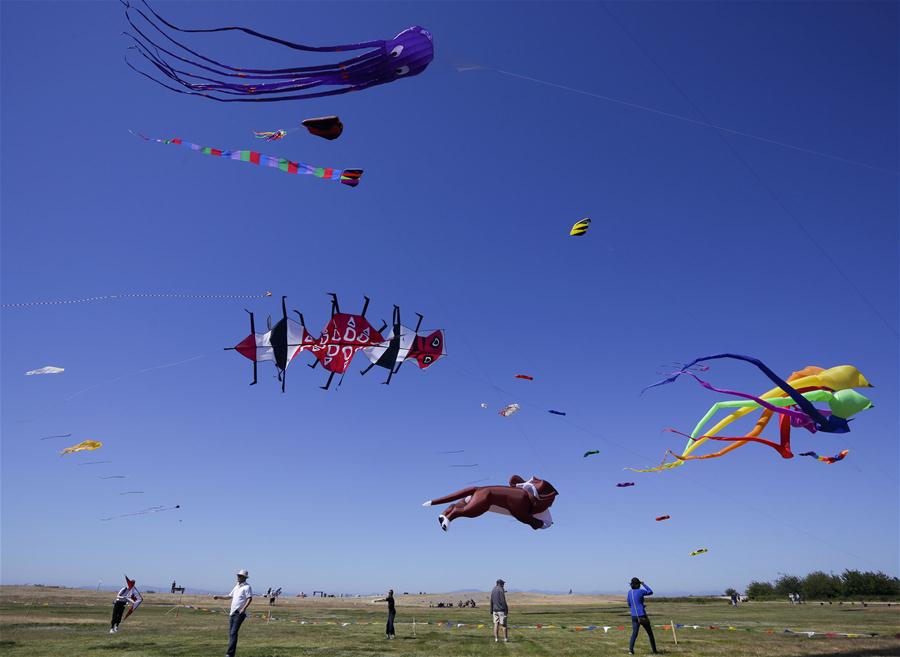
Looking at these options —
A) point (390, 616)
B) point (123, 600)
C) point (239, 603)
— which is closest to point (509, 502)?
point (390, 616)

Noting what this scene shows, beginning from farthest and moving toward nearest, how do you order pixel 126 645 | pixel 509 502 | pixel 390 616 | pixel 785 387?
pixel 390 616 < pixel 509 502 < pixel 126 645 < pixel 785 387

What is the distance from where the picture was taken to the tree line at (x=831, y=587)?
56312 millimetres

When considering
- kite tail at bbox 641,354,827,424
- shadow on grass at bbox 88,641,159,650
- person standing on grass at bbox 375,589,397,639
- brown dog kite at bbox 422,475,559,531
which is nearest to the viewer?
kite tail at bbox 641,354,827,424

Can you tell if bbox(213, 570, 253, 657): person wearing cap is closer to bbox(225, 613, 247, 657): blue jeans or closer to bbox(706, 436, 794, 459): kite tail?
bbox(225, 613, 247, 657): blue jeans

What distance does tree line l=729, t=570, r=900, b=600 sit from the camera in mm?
56312

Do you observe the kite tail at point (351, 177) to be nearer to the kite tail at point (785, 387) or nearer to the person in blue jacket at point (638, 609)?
the kite tail at point (785, 387)

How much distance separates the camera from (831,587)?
6100 cm

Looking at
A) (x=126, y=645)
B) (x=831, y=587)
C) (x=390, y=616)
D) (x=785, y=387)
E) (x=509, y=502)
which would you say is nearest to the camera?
(x=785, y=387)

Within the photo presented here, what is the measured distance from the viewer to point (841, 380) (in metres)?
13.4

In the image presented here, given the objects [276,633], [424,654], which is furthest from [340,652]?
[276,633]

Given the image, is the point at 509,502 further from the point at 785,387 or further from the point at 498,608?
the point at 785,387

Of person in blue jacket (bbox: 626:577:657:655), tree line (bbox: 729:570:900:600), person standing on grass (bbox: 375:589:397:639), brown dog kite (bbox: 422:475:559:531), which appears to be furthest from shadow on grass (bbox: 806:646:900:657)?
tree line (bbox: 729:570:900:600)

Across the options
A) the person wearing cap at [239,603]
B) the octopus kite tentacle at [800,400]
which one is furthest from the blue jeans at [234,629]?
the octopus kite tentacle at [800,400]

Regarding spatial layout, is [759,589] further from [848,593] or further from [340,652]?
[340,652]
